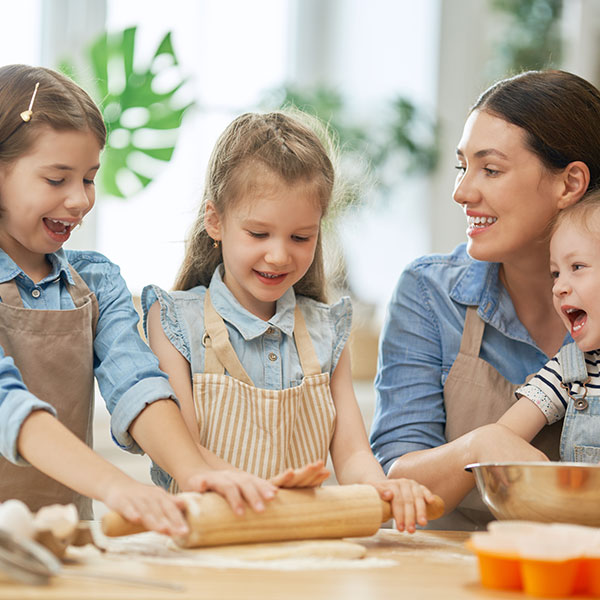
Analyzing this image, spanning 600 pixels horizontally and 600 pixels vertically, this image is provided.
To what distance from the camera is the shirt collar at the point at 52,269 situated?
132 cm

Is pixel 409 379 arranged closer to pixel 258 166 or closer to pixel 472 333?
pixel 472 333

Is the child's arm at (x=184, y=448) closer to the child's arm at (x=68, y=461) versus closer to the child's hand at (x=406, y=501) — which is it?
the child's arm at (x=68, y=461)

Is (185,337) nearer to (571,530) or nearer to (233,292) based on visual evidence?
(233,292)

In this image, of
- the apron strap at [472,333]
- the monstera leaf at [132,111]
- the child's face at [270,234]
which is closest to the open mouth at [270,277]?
the child's face at [270,234]

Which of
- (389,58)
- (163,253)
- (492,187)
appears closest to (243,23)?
(389,58)

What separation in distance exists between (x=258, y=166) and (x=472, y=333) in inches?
21.4

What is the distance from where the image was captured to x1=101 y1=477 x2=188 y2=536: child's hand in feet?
2.99

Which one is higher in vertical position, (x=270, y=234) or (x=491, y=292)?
(x=270, y=234)

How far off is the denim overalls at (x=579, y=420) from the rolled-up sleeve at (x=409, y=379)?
29 cm

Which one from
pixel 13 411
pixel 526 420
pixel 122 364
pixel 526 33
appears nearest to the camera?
pixel 13 411

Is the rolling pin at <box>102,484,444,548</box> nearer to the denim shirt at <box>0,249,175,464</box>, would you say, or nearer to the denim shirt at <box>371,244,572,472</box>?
the denim shirt at <box>0,249,175,464</box>

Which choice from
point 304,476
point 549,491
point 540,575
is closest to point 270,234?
point 304,476

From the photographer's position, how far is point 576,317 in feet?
4.57

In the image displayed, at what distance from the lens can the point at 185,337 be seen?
1.42 metres
